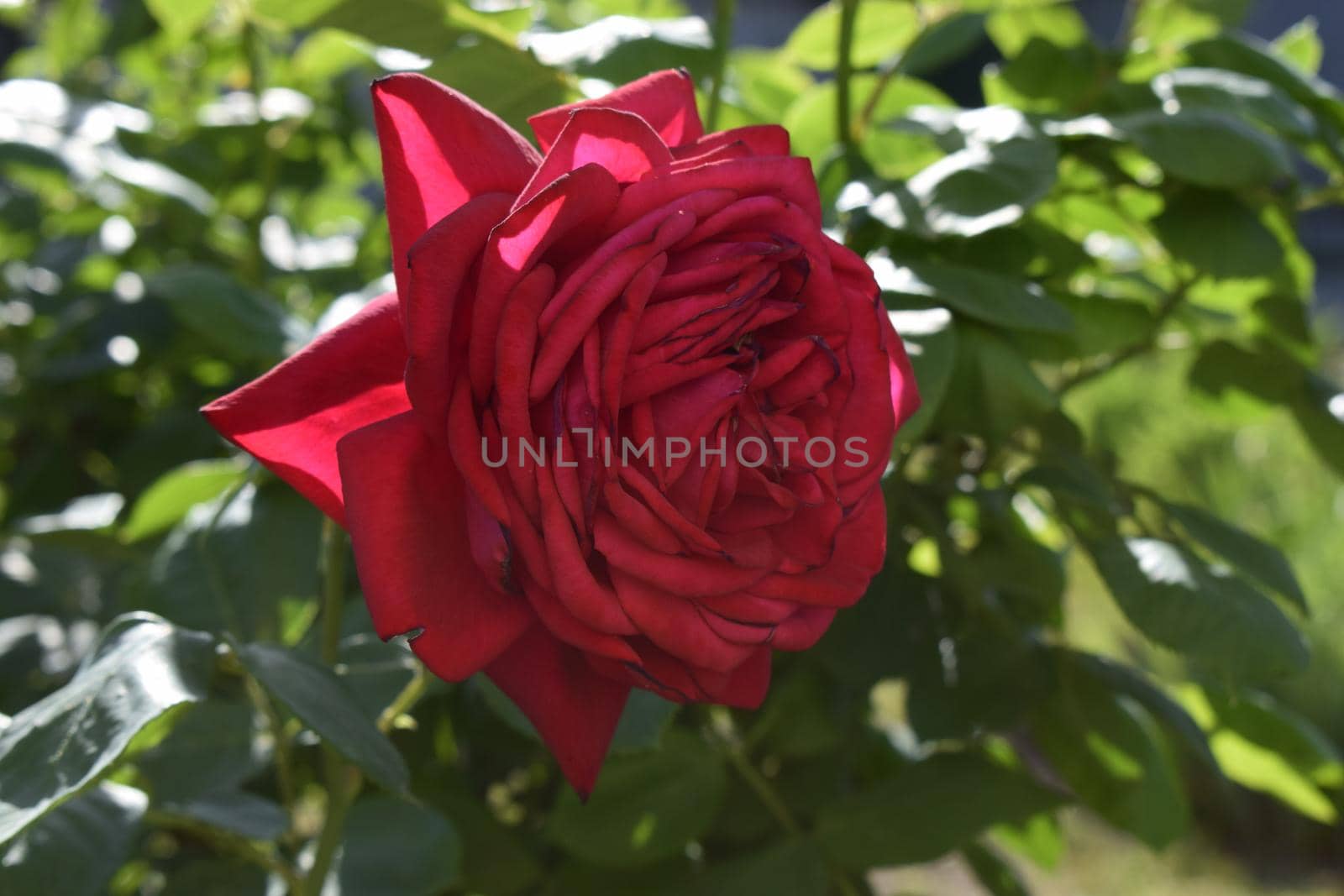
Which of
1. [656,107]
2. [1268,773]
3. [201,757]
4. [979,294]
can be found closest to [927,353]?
[979,294]

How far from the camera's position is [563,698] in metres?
0.36

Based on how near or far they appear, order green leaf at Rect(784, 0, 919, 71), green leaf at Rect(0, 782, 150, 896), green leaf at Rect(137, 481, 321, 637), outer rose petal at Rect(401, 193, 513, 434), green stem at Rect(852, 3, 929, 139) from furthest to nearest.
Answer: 1. green leaf at Rect(784, 0, 919, 71)
2. green stem at Rect(852, 3, 929, 139)
3. green leaf at Rect(137, 481, 321, 637)
4. green leaf at Rect(0, 782, 150, 896)
5. outer rose petal at Rect(401, 193, 513, 434)

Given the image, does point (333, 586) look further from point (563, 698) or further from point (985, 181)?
point (985, 181)

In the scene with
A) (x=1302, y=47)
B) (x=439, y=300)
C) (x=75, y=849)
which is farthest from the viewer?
(x=1302, y=47)

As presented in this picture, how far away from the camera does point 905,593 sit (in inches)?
23.1

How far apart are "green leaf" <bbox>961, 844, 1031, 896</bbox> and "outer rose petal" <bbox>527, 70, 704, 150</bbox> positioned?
0.50 metres

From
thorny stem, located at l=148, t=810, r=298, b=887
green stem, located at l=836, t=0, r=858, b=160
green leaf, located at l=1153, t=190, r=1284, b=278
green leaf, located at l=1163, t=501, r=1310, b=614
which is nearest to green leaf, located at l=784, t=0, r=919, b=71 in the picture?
green stem, located at l=836, t=0, r=858, b=160

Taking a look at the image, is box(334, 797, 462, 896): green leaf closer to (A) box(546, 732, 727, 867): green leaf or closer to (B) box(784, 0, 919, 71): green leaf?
(A) box(546, 732, 727, 867): green leaf

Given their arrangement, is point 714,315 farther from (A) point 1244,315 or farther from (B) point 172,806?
(A) point 1244,315

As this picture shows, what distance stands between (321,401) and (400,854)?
0.27m

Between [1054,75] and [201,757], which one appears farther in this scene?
[1054,75]

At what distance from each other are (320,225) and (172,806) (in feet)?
2.94

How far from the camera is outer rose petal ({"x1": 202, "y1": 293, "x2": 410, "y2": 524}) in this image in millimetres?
340

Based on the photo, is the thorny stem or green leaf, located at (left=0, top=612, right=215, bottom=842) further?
the thorny stem
